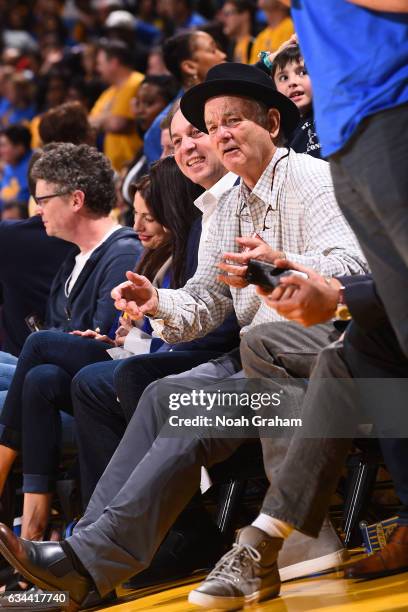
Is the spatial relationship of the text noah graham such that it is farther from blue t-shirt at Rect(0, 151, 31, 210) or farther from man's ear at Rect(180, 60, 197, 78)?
blue t-shirt at Rect(0, 151, 31, 210)

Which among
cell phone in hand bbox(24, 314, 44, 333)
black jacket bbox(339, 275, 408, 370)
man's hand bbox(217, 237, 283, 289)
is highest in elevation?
man's hand bbox(217, 237, 283, 289)

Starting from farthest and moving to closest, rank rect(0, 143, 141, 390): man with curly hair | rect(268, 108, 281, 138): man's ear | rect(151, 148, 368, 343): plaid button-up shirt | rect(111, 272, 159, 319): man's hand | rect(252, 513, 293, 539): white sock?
rect(0, 143, 141, 390): man with curly hair
rect(268, 108, 281, 138): man's ear
rect(111, 272, 159, 319): man's hand
rect(151, 148, 368, 343): plaid button-up shirt
rect(252, 513, 293, 539): white sock

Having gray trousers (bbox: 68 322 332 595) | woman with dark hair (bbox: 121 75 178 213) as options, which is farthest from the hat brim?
woman with dark hair (bbox: 121 75 178 213)

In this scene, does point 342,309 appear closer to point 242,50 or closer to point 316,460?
point 316,460

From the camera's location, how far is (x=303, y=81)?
361 centimetres

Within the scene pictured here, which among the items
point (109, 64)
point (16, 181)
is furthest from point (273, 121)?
point (16, 181)

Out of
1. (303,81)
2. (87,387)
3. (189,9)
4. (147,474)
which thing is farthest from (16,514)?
(189,9)

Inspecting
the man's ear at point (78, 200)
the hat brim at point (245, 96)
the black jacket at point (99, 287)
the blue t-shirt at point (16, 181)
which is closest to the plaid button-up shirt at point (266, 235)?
the hat brim at point (245, 96)

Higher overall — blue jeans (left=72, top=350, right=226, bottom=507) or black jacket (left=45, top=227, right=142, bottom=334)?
black jacket (left=45, top=227, right=142, bottom=334)

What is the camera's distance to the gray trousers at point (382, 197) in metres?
1.90

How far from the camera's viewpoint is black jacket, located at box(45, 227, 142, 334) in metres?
3.82

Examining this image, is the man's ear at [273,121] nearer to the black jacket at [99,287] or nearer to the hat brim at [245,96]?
the hat brim at [245,96]

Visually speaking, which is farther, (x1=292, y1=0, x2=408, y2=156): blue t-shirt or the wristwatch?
the wristwatch

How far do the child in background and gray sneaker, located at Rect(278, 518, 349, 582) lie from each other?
1.43 meters
